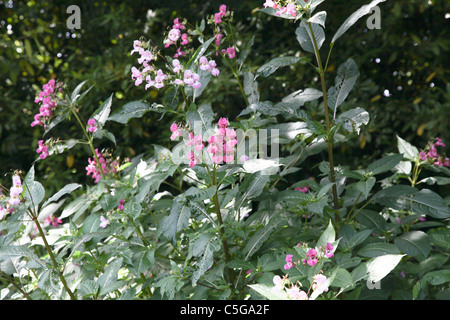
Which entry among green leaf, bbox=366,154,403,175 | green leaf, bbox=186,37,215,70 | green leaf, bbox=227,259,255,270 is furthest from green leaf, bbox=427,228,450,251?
green leaf, bbox=186,37,215,70

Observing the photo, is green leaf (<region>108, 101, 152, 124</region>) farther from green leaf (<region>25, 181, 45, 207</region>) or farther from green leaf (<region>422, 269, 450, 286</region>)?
green leaf (<region>422, 269, 450, 286</region>)

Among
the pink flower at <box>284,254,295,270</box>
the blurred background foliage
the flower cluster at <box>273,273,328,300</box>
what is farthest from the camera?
the blurred background foliage

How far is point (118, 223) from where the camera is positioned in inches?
64.1

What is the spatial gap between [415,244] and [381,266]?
427mm

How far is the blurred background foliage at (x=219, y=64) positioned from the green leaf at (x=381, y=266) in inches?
76.8

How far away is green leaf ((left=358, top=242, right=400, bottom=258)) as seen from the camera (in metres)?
1.44

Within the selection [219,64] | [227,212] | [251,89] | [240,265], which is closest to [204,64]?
[251,89]

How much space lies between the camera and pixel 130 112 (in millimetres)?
1586

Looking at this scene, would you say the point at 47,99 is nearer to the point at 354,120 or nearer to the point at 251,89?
the point at 251,89

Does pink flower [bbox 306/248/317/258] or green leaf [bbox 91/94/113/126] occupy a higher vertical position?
green leaf [bbox 91/94/113/126]

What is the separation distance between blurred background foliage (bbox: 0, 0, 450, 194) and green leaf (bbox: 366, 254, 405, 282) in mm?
1950

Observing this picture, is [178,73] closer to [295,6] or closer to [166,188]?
[295,6]

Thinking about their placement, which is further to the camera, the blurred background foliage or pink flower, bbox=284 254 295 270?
the blurred background foliage
